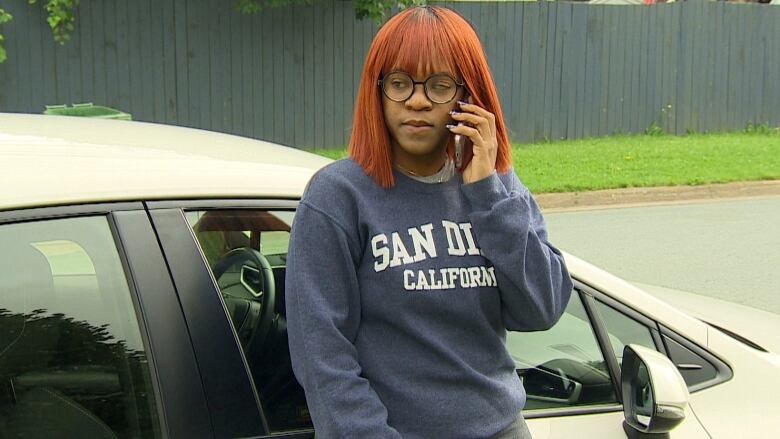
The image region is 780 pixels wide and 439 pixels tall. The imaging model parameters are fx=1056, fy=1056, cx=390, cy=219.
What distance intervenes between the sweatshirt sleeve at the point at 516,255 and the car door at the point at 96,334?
2.09 ft

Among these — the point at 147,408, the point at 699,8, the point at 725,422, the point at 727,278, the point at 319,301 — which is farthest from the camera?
the point at 699,8

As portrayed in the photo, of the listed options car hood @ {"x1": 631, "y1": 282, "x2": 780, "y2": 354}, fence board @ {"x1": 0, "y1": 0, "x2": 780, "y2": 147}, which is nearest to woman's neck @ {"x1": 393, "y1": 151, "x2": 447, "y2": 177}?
car hood @ {"x1": 631, "y1": 282, "x2": 780, "y2": 354}

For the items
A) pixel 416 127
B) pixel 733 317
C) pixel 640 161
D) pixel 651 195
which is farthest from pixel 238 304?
pixel 640 161

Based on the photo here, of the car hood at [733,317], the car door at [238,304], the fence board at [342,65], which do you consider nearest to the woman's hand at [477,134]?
the car door at [238,304]

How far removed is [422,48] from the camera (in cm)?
204

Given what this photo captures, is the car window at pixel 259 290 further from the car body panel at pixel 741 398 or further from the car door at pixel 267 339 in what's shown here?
the car body panel at pixel 741 398

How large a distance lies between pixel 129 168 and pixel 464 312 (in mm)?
773

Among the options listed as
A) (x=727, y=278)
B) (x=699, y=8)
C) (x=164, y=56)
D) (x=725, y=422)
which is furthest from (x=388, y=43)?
(x=699, y=8)

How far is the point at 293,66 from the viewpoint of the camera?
15.1 m

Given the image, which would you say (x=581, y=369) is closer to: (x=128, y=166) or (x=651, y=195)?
(x=128, y=166)

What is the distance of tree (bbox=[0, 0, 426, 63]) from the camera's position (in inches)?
517

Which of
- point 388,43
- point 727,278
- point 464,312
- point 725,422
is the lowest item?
point 727,278

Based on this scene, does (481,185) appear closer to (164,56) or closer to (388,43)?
(388,43)

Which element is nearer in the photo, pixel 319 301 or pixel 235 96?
pixel 319 301
